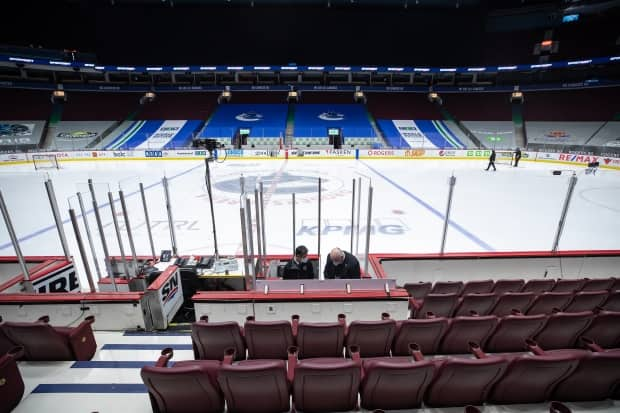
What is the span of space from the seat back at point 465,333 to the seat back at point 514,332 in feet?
0.25

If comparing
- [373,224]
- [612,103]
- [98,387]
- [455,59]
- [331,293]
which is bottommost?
[373,224]

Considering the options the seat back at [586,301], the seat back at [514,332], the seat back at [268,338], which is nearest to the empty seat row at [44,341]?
the seat back at [268,338]

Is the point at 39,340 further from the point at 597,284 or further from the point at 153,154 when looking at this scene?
the point at 153,154

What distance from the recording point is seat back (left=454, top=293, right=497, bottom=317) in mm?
3704

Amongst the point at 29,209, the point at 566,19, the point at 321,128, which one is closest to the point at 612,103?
the point at 566,19

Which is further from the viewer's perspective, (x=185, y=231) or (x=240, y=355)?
(x=185, y=231)

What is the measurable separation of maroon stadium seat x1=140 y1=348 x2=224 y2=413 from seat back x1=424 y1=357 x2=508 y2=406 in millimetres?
1609

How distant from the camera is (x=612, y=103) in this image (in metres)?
27.7

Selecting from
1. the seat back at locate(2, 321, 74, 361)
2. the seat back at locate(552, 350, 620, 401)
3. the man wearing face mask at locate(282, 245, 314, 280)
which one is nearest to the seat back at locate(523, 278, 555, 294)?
the seat back at locate(552, 350, 620, 401)

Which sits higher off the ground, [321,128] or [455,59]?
[455,59]

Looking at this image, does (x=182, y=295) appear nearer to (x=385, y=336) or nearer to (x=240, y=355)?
(x=240, y=355)

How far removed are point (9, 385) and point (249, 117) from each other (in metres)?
31.2

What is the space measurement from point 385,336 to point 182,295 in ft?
10.7

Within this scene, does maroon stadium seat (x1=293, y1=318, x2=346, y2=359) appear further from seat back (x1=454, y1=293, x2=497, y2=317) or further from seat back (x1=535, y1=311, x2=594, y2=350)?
seat back (x1=535, y1=311, x2=594, y2=350)
